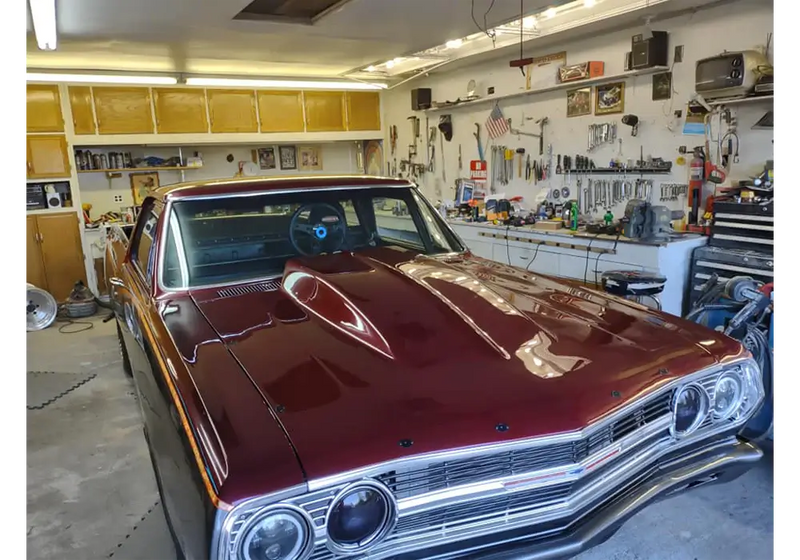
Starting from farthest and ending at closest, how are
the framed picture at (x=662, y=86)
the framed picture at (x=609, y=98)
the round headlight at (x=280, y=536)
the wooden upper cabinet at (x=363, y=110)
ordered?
the wooden upper cabinet at (x=363, y=110) < the framed picture at (x=609, y=98) < the framed picture at (x=662, y=86) < the round headlight at (x=280, y=536)

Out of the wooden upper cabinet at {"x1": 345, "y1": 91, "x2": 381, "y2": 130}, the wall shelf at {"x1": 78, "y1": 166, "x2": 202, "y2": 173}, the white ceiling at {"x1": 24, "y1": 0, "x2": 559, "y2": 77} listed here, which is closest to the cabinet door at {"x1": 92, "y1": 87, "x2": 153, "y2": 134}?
the white ceiling at {"x1": 24, "y1": 0, "x2": 559, "y2": 77}

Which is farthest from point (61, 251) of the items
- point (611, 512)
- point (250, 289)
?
point (611, 512)

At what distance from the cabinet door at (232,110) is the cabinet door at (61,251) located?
214cm

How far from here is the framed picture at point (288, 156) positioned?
8.22 m

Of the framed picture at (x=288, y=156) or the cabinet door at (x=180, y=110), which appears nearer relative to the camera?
the cabinet door at (x=180, y=110)

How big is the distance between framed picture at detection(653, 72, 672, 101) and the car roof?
9.93 feet

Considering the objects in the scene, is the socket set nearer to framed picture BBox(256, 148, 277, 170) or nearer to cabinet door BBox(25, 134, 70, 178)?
framed picture BBox(256, 148, 277, 170)

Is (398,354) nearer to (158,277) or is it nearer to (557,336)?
(557,336)

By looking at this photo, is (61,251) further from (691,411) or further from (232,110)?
(691,411)

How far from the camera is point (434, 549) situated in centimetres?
131

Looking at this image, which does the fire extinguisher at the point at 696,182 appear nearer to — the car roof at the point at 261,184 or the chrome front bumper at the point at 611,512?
the car roof at the point at 261,184

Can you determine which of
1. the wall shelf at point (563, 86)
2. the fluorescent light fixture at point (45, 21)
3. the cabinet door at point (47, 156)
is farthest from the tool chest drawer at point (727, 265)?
the cabinet door at point (47, 156)

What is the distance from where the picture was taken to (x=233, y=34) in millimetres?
5008

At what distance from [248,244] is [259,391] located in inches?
47.3
